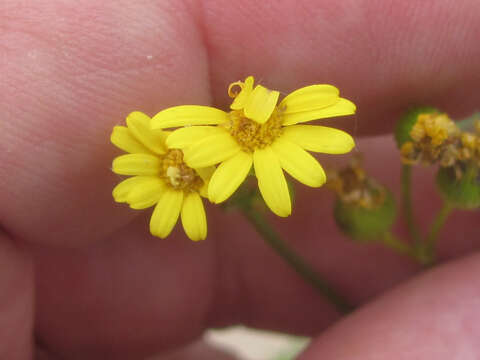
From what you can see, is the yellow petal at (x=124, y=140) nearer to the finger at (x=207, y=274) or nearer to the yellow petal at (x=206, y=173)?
the yellow petal at (x=206, y=173)

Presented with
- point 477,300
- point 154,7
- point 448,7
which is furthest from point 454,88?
point 154,7

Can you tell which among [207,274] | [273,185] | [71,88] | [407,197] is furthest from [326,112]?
[207,274]

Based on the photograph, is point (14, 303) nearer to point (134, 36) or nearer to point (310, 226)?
point (134, 36)

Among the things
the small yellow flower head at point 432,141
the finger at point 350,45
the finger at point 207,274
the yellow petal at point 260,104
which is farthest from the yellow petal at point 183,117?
the finger at point 207,274

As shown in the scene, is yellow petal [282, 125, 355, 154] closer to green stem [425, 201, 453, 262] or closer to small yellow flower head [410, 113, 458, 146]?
small yellow flower head [410, 113, 458, 146]

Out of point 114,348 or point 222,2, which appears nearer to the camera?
point 222,2
